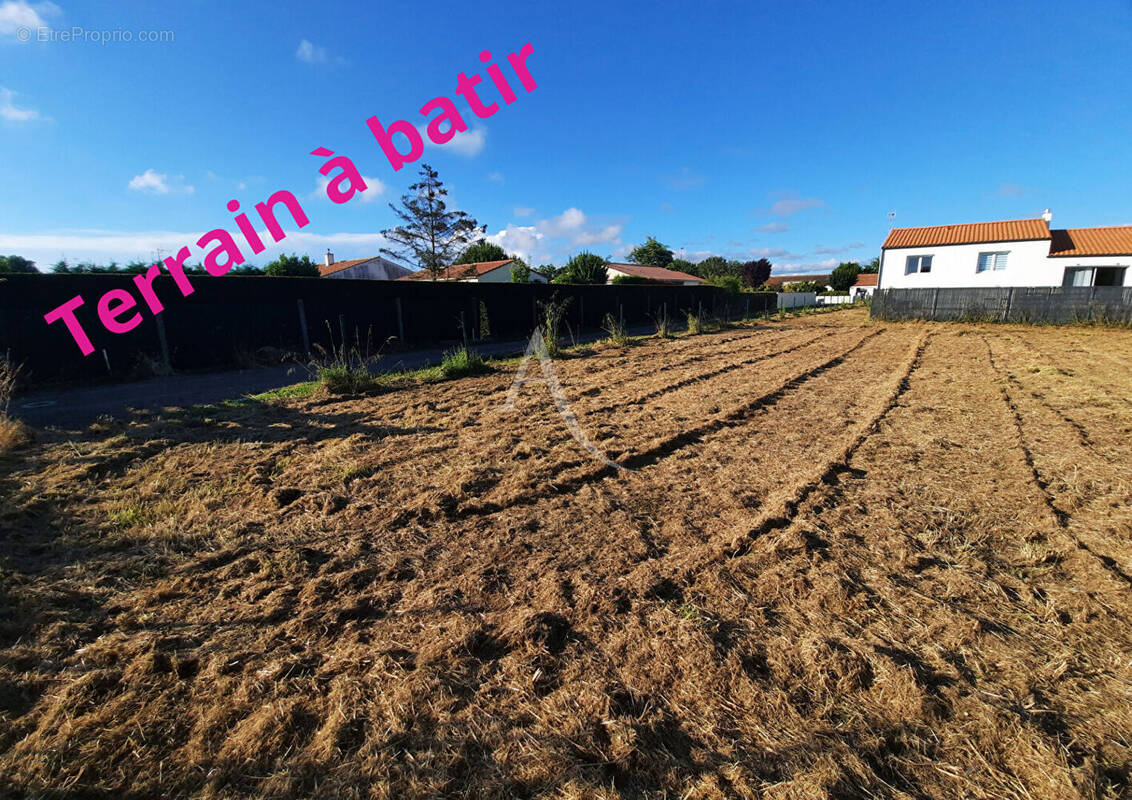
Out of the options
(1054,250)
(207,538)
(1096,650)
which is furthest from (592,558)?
(1054,250)

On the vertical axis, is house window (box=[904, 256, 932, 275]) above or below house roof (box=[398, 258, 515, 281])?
below

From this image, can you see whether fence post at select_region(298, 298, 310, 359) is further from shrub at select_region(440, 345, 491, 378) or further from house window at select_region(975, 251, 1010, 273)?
house window at select_region(975, 251, 1010, 273)

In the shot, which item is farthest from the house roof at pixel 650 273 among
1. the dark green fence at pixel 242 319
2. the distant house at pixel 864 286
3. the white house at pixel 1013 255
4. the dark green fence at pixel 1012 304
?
the dark green fence at pixel 242 319

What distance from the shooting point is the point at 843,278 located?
54688 millimetres

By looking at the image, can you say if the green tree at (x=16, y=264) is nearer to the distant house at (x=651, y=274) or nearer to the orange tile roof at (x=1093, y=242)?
the distant house at (x=651, y=274)

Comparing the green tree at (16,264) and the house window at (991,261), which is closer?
the green tree at (16,264)

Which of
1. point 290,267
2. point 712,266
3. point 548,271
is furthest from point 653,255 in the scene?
point 290,267

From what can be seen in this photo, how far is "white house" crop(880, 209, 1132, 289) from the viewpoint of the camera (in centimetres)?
2145

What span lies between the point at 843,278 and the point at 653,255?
2235 centimetres

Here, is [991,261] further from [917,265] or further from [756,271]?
[756,271]

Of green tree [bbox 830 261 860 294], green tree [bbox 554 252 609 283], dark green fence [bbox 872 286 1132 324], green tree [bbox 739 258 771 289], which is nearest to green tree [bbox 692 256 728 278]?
green tree [bbox 739 258 771 289]

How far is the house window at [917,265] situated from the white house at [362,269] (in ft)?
102

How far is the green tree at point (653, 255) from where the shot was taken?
5750 centimetres

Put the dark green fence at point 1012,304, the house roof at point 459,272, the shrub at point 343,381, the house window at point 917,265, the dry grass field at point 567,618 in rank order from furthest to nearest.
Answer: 1. the house roof at point 459,272
2. the house window at point 917,265
3. the dark green fence at point 1012,304
4. the shrub at point 343,381
5. the dry grass field at point 567,618
